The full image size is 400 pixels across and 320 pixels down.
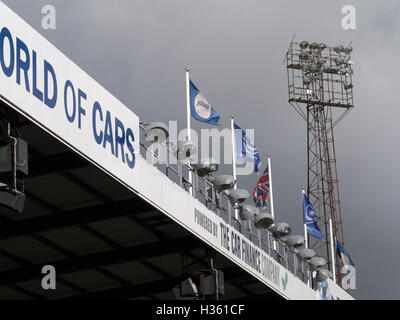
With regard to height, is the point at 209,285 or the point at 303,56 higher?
the point at 303,56

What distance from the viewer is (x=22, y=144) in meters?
18.1

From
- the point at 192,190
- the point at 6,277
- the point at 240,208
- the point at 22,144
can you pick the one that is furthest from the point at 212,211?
the point at 22,144

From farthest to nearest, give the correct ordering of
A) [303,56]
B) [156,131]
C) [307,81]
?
[303,56] < [307,81] < [156,131]

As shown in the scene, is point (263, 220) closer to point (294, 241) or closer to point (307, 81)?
point (294, 241)

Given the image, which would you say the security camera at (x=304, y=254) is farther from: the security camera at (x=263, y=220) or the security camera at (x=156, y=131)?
the security camera at (x=156, y=131)

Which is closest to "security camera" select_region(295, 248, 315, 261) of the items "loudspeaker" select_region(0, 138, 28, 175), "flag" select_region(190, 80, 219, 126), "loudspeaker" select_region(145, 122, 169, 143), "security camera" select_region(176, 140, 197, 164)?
"flag" select_region(190, 80, 219, 126)

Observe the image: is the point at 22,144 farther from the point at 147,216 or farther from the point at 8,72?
the point at 147,216

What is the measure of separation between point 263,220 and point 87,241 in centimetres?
601

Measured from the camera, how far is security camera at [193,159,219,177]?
27422 millimetres

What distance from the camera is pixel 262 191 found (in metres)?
36.8

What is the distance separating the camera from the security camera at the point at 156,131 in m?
23.5

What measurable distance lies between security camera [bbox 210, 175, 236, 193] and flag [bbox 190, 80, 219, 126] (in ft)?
11.3

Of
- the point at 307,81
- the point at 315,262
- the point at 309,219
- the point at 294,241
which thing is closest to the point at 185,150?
the point at 294,241

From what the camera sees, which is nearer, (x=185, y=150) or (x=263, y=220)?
(x=185, y=150)
